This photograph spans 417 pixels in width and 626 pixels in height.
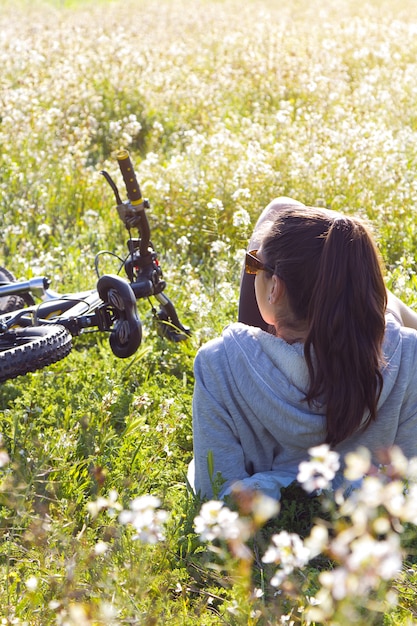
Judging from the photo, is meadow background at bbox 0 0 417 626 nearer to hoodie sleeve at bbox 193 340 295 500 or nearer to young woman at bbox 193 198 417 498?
hoodie sleeve at bbox 193 340 295 500

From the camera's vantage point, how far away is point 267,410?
9.03ft

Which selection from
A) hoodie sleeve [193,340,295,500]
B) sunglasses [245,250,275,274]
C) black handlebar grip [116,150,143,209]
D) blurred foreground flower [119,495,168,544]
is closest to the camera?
blurred foreground flower [119,495,168,544]

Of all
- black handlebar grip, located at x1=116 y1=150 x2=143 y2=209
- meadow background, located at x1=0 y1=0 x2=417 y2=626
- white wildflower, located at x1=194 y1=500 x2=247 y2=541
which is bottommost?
meadow background, located at x1=0 y1=0 x2=417 y2=626

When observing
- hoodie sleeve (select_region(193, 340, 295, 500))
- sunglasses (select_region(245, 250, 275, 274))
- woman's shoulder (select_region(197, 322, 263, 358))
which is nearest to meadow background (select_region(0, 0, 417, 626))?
hoodie sleeve (select_region(193, 340, 295, 500))

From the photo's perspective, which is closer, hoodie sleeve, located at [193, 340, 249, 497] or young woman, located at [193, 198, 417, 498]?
young woman, located at [193, 198, 417, 498]

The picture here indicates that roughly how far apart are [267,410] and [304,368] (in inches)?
8.6

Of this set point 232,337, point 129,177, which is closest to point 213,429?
point 232,337

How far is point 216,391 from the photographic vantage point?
111 inches

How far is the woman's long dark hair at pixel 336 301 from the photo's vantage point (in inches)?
98.7

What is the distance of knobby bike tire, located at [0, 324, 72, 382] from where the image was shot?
312cm

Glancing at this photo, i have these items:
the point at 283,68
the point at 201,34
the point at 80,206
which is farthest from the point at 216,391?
the point at 201,34

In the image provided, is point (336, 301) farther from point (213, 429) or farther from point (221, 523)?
point (221, 523)

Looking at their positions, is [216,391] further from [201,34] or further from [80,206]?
[201,34]

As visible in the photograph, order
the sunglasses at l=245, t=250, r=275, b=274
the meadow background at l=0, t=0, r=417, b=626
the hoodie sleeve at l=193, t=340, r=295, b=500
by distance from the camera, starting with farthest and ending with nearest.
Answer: the hoodie sleeve at l=193, t=340, r=295, b=500 → the sunglasses at l=245, t=250, r=275, b=274 → the meadow background at l=0, t=0, r=417, b=626
